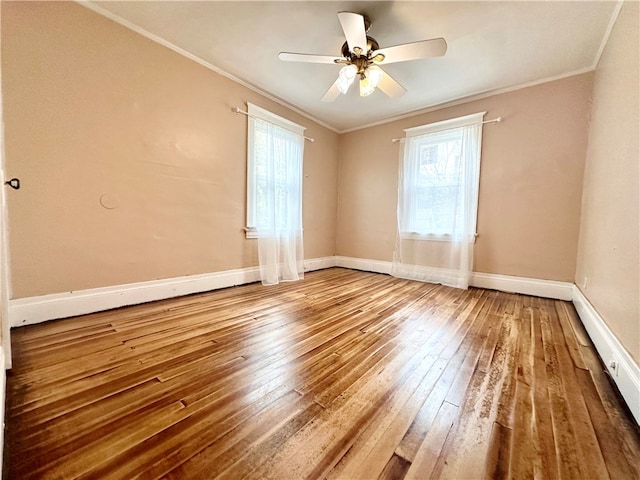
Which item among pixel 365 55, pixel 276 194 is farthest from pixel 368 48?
pixel 276 194

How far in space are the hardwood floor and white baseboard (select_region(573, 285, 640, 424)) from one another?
6 cm

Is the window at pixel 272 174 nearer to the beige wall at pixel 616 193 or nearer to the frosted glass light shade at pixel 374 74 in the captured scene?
the frosted glass light shade at pixel 374 74

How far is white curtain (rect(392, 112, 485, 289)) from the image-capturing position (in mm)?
3340

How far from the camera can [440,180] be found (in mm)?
3607

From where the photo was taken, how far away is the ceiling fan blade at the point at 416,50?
1.89 meters

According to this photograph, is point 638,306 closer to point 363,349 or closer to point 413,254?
point 363,349

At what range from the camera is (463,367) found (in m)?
1.49

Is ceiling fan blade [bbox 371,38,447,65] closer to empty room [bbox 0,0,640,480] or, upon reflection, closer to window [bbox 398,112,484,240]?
empty room [bbox 0,0,640,480]

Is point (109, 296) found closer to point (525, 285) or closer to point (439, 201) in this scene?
point (439, 201)

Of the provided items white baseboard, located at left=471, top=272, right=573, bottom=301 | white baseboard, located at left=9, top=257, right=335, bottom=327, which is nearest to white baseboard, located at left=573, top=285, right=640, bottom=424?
white baseboard, located at left=471, top=272, right=573, bottom=301

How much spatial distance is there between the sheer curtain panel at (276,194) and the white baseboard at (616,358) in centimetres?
297

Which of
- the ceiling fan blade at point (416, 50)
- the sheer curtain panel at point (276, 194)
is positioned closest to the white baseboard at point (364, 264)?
the sheer curtain panel at point (276, 194)

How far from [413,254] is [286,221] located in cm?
202

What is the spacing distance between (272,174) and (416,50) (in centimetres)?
209
